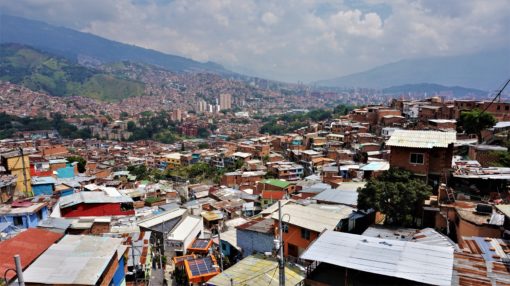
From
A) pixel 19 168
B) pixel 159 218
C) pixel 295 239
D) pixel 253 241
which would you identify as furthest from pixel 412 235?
pixel 19 168

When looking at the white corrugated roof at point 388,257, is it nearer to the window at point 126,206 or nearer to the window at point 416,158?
the window at point 416,158

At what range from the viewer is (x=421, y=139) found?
43.5 ft

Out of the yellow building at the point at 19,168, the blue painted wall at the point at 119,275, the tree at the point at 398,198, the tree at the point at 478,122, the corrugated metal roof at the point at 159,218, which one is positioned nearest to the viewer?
the blue painted wall at the point at 119,275

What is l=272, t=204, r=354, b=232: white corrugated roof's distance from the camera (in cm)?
1240

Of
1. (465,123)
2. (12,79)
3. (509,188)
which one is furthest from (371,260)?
(12,79)

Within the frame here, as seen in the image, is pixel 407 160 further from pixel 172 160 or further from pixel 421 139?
pixel 172 160

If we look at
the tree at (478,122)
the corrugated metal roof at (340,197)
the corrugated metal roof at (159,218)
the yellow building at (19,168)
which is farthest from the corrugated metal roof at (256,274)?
the tree at (478,122)

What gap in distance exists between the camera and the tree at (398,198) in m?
11.5

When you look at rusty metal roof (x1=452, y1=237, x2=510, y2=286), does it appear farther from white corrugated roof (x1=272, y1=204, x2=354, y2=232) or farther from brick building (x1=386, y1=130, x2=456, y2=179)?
white corrugated roof (x1=272, y1=204, x2=354, y2=232)

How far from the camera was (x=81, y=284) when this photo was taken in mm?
8234

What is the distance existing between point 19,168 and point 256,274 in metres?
18.0

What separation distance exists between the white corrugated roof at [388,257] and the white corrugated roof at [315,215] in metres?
3.46

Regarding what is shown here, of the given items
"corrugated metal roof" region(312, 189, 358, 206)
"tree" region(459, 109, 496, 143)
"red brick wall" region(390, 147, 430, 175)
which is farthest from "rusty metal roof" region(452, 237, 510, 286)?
"tree" region(459, 109, 496, 143)

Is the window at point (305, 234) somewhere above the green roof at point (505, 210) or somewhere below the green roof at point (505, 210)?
below
